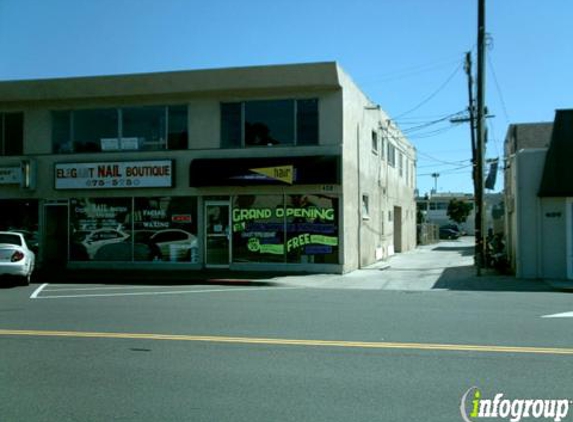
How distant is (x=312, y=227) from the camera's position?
64.8 ft

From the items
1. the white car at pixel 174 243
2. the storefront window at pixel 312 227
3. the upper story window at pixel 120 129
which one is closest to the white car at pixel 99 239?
the white car at pixel 174 243

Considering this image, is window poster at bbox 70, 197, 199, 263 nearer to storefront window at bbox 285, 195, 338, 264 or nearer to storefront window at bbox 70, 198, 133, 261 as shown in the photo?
storefront window at bbox 70, 198, 133, 261

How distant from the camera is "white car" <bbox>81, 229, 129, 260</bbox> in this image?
21.5 metres

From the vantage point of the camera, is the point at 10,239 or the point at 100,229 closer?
the point at 10,239

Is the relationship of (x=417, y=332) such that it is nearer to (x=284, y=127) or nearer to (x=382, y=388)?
(x=382, y=388)

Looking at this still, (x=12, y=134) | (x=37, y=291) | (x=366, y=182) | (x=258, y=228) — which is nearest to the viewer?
(x=37, y=291)

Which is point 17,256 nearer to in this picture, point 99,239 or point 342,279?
Result: point 99,239

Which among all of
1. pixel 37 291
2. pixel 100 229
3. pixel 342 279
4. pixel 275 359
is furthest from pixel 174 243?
pixel 275 359

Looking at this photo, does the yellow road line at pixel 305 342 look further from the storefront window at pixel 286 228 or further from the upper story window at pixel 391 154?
the upper story window at pixel 391 154

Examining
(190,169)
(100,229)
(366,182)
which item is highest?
(190,169)

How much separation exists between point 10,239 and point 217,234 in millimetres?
6180

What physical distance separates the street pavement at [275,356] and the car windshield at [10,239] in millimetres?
3493

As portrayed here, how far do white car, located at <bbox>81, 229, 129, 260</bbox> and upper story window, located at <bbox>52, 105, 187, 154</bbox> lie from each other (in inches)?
110

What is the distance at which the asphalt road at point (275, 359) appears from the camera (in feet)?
19.0
